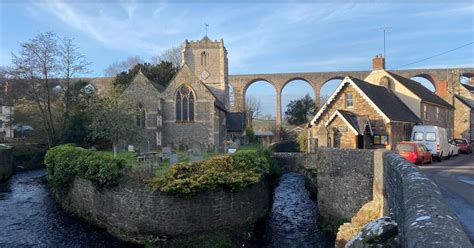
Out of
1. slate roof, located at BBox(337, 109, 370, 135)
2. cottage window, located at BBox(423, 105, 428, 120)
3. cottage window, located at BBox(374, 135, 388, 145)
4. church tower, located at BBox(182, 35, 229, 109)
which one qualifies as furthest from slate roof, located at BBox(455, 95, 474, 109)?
church tower, located at BBox(182, 35, 229, 109)

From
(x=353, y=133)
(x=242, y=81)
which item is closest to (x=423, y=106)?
(x=353, y=133)

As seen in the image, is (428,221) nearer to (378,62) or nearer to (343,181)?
(343,181)

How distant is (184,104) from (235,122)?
11.8 metres

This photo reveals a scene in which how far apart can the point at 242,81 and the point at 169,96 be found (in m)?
33.0

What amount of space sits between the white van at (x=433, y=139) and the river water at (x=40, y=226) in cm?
2025

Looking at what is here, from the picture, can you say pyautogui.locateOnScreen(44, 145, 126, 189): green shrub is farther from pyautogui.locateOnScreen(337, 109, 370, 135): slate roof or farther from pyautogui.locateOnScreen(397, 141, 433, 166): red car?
pyautogui.locateOnScreen(337, 109, 370, 135): slate roof

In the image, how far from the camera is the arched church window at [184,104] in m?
35.6

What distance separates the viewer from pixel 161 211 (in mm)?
14250

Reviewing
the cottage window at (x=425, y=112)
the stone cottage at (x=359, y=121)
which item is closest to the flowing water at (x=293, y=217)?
the stone cottage at (x=359, y=121)

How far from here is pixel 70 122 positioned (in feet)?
110

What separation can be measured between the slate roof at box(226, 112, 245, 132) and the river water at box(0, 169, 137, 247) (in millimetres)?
26024

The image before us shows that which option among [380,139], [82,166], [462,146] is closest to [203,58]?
[380,139]

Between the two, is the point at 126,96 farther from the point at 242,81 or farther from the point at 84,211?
the point at 242,81

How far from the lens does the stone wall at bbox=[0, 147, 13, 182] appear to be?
85.2 feet
